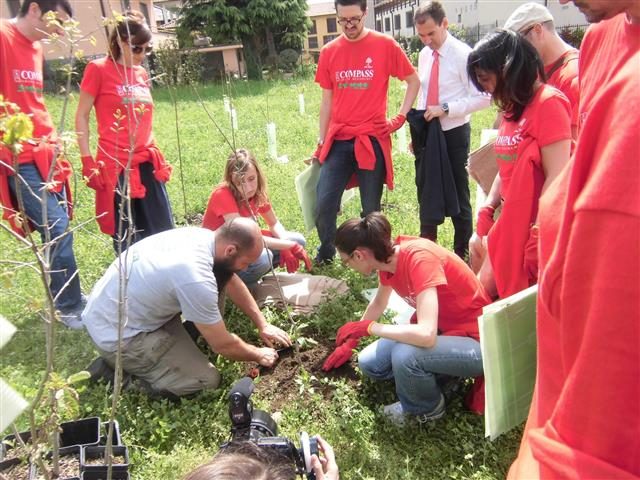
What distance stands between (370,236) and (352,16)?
195 cm

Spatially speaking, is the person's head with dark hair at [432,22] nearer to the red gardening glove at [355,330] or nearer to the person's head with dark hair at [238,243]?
the person's head with dark hair at [238,243]

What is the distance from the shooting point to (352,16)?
354 cm

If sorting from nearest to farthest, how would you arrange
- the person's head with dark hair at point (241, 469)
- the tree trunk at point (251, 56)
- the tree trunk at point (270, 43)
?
the person's head with dark hair at point (241, 469), the tree trunk at point (251, 56), the tree trunk at point (270, 43)

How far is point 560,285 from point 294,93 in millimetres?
13980

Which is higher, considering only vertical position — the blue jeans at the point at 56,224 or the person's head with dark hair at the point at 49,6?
the person's head with dark hair at the point at 49,6

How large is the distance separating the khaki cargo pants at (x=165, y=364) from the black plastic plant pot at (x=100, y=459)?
1.79ft

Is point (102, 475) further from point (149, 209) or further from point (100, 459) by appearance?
point (149, 209)

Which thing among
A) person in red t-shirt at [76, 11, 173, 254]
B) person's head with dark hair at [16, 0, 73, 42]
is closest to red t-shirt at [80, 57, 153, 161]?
person in red t-shirt at [76, 11, 173, 254]

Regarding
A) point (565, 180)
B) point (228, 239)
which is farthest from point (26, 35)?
point (565, 180)

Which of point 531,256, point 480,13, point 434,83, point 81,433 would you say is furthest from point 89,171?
point 480,13

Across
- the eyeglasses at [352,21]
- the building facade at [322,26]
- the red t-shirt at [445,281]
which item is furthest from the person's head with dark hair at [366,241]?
the building facade at [322,26]

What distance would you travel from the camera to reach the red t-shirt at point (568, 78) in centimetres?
246

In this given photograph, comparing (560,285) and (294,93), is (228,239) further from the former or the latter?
(294,93)

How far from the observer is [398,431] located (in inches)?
96.4
